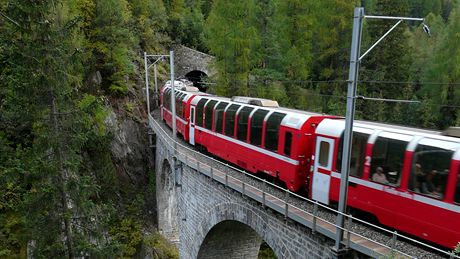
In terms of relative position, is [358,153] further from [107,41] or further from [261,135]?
[107,41]

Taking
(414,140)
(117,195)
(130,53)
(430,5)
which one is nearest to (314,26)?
(130,53)

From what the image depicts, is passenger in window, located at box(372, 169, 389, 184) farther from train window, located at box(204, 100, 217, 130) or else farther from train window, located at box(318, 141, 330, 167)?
train window, located at box(204, 100, 217, 130)

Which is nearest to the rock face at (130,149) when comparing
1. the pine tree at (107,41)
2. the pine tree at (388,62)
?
the pine tree at (107,41)

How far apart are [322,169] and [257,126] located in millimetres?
3762

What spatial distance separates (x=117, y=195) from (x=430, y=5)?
183 ft

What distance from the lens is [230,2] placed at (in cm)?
2484

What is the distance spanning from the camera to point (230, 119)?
15.8 meters

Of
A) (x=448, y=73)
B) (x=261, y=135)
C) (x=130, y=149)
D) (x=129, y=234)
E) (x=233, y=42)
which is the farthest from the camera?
(x=130, y=149)

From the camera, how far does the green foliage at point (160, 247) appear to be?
24.0 meters

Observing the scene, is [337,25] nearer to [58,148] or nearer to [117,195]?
[117,195]

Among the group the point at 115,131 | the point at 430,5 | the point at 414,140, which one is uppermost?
the point at 430,5

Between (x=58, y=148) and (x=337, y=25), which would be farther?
(x=337, y=25)

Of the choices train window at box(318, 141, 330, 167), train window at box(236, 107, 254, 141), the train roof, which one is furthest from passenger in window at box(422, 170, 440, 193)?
train window at box(236, 107, 254, 141)

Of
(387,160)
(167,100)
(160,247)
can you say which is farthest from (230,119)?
(167,100)
